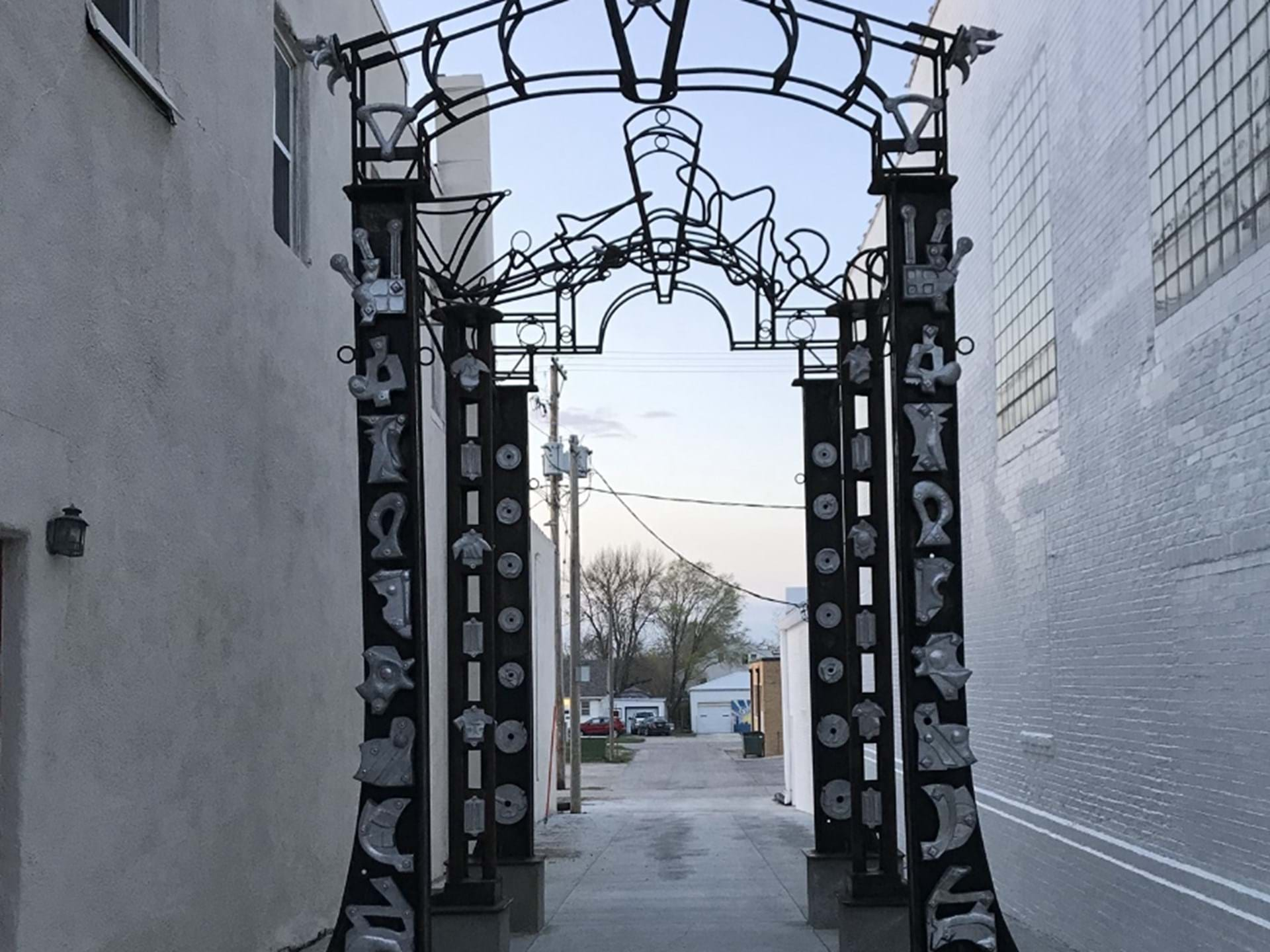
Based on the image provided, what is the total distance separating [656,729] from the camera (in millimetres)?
86375

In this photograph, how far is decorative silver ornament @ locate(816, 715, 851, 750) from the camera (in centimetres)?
1185

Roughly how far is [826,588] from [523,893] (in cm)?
315

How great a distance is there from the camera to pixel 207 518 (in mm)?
7816

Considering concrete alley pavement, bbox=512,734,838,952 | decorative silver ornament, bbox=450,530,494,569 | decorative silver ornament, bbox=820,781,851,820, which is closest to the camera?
decorative silver ornament, bbox=450,530,494,569

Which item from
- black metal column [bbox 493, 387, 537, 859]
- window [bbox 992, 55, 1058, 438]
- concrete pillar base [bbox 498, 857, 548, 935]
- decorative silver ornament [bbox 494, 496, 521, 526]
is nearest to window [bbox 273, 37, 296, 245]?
black metal column [bbox 493, 387, 537, 859]

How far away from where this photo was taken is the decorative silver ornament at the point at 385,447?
734 centimetres

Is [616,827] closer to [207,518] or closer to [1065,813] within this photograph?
[1065,813]

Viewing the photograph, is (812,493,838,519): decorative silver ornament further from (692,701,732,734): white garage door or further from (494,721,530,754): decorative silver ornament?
(692,701,732,734): white garage door

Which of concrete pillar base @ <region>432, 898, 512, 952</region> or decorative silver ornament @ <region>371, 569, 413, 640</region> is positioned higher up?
decorative silver ornament @ <region>371, 569, 413, 640</region>

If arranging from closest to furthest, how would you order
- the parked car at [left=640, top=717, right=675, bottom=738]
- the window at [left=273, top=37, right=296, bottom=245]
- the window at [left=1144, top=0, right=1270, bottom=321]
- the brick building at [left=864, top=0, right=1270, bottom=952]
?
1. the window at [left=1144, top=0, right=1270, bottom=321]
2. the brick building at [left=864, top=0, right=1270, bottom=952]
3. the window at [left=273, top=37, right=296, bottom=245]
4. the parked car at [left=640, top=717, right=675, bottom=738]

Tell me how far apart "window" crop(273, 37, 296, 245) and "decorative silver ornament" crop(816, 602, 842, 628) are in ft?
15.4

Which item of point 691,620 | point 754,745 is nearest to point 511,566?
point 754,745

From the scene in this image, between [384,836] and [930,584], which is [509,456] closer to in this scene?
[384,836]

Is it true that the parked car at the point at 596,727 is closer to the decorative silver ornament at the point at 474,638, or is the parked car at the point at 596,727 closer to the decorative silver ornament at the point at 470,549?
the decorative silver ornament at the point at 474,638
